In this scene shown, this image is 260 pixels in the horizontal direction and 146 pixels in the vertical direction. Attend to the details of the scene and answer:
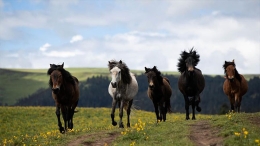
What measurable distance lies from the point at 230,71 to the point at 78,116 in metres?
28.4

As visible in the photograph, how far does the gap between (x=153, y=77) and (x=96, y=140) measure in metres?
5.93

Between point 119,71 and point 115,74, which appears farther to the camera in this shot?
point 119,71

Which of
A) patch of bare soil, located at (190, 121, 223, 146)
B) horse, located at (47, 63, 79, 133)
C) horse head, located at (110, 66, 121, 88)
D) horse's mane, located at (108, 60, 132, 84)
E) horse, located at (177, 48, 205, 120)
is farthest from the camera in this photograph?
horse, located at (177, 48, 205, 120)

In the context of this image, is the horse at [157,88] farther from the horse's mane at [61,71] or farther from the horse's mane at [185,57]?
the horse's mane at [61,71]

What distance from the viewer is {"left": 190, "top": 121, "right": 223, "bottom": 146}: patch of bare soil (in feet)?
43.0

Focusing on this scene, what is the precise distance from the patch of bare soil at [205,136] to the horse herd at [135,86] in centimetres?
438

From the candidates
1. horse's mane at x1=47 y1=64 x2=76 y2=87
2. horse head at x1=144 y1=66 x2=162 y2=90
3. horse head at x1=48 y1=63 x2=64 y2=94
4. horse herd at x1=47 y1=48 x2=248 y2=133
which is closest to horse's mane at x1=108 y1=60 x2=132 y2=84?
horse herd at x1=47 y1=48 x2=248 y2=133

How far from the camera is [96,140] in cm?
1560

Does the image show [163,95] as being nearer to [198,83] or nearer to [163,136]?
[198,83]

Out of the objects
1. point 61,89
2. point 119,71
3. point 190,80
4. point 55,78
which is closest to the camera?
point 55,78

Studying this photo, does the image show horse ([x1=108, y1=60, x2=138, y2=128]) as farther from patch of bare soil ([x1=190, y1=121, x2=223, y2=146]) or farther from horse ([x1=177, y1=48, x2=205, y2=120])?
patch of bare soil ([x1=190, y1=121, x2=223, y2=146])

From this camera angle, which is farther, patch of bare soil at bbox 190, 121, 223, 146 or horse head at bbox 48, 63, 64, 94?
horse head at bbox 48, 63, 64, 94

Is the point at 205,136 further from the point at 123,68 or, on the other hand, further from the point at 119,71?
the point at 123,68

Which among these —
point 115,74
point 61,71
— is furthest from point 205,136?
point 61,71
